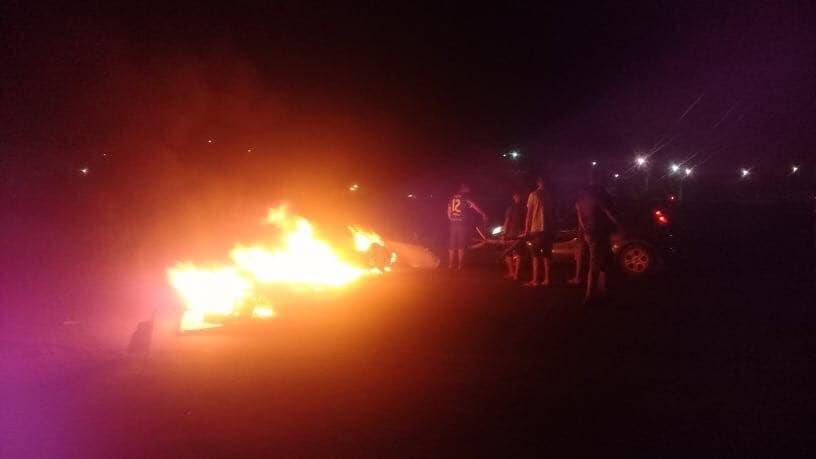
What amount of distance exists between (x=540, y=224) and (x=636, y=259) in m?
2.67

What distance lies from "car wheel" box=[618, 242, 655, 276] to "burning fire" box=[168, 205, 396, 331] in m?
4.65

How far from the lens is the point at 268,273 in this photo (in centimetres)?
1202

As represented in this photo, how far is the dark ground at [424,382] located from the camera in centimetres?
480

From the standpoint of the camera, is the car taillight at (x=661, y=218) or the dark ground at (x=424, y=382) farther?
the car taillight at (x=661, y=218)

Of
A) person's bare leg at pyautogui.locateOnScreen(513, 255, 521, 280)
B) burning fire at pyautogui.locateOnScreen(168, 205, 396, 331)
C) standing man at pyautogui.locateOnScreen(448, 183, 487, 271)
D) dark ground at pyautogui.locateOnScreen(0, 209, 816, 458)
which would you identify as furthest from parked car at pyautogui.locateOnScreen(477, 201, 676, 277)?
burning fire at pyautogui.locateOnScreen(168, 205, 396, 331)

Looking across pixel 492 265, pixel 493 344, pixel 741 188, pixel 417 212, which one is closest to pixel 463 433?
pixel 493 344

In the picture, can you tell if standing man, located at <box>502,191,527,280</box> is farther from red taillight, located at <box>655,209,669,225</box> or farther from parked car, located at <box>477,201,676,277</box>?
red taillight, located at <box>655,209,669,225</box>

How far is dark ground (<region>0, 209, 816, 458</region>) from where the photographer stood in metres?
4.80

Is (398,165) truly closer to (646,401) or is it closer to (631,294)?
(631,294)

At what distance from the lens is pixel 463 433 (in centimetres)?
495

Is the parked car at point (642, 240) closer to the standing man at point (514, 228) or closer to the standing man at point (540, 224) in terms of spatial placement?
the standing man at point (514, 228)

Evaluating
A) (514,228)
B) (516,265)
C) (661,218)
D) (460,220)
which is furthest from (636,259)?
(460,220)

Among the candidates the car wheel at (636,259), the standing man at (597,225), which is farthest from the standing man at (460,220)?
the standing man at (597,225)

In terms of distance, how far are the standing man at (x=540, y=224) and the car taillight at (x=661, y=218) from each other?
9.05 ft
